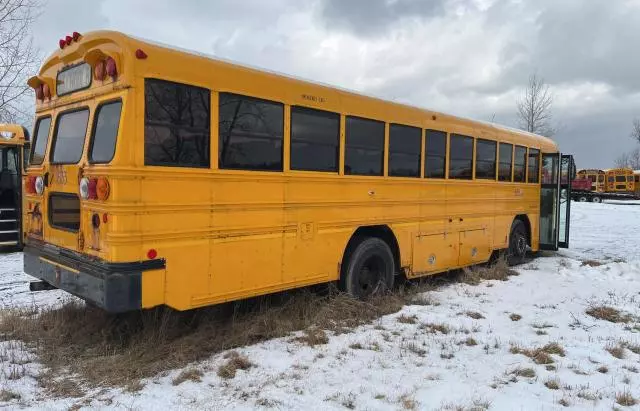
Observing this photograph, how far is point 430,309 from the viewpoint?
5.83 m

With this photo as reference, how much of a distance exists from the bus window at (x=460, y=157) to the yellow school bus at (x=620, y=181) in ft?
132

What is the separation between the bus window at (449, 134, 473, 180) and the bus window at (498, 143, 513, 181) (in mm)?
1090

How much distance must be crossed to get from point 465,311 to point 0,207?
9371 millimetres

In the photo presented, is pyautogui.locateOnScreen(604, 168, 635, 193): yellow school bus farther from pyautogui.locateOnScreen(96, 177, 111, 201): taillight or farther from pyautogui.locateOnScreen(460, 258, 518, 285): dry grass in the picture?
pyautogui.locateOnScreen(96, 177, 111, 201): taillight

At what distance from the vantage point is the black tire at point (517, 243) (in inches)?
371

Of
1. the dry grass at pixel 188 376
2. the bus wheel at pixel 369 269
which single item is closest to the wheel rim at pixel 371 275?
the bus wheel at pixel 369 269

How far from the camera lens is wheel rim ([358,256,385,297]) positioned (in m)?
6.21

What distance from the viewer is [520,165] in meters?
9.30

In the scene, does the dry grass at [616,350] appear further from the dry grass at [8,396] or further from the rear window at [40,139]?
the rear window at [40,139]

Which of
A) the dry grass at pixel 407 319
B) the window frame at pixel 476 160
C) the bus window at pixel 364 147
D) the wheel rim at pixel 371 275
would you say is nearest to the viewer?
the dry grass at pixel 407 319

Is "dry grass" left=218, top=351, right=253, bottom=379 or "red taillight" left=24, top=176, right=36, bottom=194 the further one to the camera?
"red taillight" left=24, top=176, right=36, bottom=194

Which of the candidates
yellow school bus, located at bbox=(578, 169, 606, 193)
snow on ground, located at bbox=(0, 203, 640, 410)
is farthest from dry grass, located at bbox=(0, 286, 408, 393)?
yellow school bus, located at bbox=(578, 169, 606, 193)

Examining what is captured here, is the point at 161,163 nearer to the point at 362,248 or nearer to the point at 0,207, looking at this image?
the point at 362,248

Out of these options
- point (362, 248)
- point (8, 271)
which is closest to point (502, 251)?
point (362, 248)
